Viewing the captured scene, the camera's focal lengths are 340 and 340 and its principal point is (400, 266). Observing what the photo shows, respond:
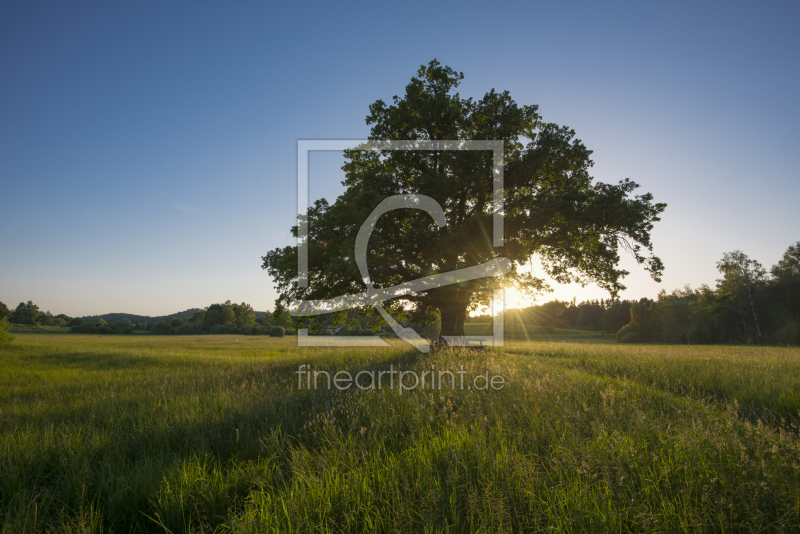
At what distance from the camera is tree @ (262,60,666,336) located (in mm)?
14430

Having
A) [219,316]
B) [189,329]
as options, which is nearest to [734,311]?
[189,329]

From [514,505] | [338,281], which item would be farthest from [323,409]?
[338,281]

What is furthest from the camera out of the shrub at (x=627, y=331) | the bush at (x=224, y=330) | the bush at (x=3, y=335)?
the bush at (x=224, y=330)

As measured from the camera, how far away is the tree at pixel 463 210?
47.3 ft

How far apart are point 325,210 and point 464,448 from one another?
14075 mm

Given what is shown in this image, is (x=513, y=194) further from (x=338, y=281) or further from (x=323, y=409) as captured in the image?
(x=323, y=409)

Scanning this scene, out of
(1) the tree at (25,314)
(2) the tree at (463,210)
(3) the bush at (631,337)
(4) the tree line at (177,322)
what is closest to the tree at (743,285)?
(3) the bush at (631,337)

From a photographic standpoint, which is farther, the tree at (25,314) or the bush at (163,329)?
the tree at (25,314)

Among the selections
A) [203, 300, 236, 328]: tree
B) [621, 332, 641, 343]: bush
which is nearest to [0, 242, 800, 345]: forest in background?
[621, 332, 641, 343]: bush

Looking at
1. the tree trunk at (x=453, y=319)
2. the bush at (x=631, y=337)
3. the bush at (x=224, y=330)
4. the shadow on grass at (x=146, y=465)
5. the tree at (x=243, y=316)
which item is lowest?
the bush at (x=631, y=337)

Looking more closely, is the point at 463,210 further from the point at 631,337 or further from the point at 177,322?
the point at 177,322

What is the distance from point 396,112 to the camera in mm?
16625

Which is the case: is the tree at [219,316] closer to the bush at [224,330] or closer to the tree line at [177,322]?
the tree line at [177,322]

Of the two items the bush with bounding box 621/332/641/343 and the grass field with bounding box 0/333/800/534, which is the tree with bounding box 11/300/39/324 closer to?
the grass field with bounding box 0/333/800/534
